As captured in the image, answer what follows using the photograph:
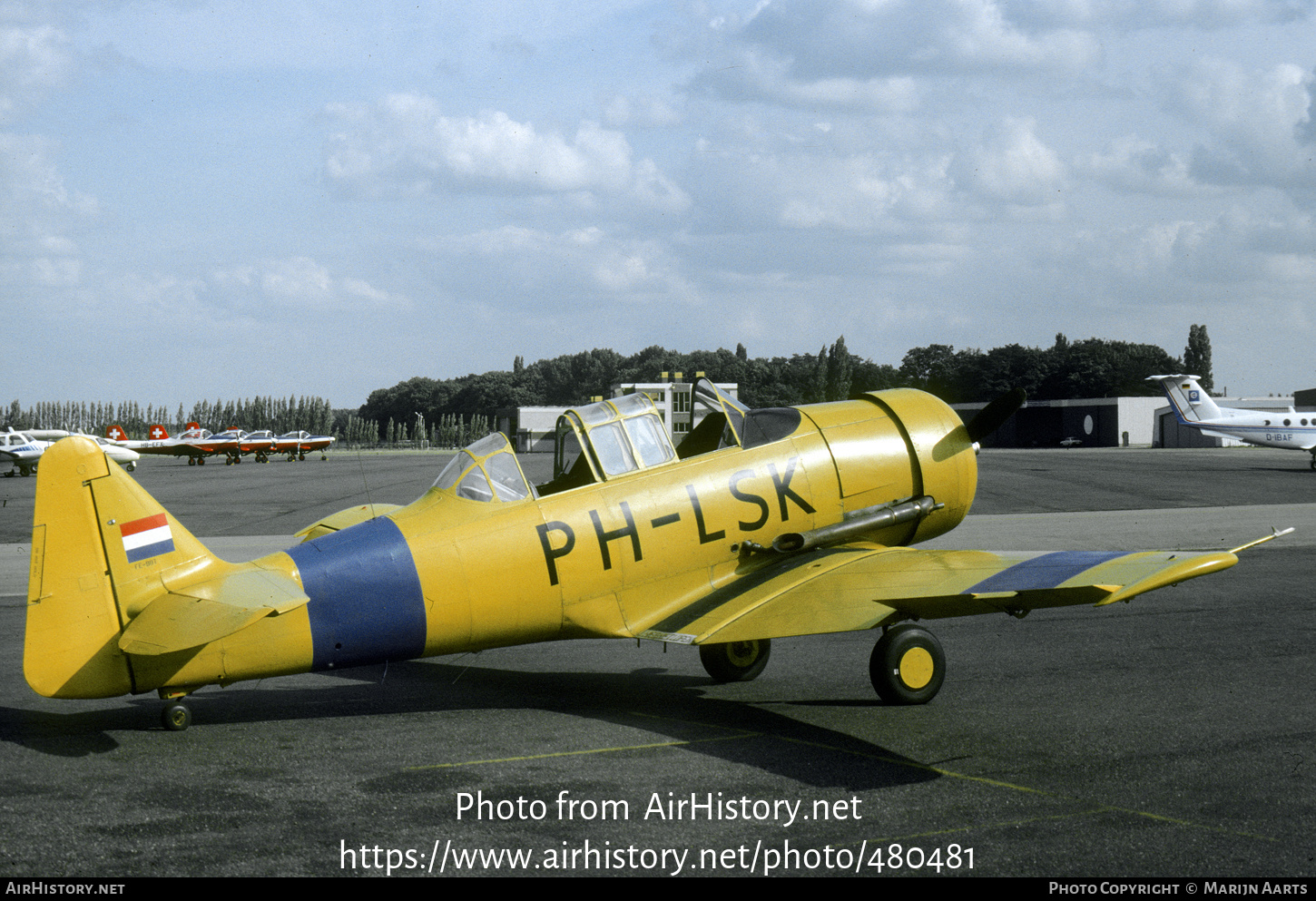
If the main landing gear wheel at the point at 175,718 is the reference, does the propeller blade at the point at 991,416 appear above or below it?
above

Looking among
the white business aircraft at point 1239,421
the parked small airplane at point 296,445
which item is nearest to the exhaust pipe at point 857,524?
the white business aircraft at point 1239,421

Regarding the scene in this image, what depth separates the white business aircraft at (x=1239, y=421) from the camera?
5384 cm

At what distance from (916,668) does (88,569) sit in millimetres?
5679

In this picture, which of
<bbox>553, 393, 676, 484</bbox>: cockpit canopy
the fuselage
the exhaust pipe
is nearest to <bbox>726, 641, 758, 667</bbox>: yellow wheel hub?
the fuselage

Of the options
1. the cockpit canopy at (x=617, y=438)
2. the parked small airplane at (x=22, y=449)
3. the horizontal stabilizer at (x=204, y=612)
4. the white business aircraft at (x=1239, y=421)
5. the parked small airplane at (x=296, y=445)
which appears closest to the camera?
the horizontal stabilizer at (x=204, y=612)

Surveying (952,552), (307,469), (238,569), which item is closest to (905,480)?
(952,552)

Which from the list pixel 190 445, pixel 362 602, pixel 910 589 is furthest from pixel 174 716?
pixel 190 445

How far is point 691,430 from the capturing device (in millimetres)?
9297

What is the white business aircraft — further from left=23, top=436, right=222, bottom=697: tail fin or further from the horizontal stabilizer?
left=23, top=436, right=222, bottom=697: tail fin

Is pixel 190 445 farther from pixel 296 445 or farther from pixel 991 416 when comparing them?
pixel 991 416

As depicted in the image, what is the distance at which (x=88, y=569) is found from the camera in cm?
652

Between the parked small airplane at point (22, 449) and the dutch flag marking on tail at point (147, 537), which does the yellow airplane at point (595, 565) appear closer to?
the dutch flag marking on tail at point (147, 537)

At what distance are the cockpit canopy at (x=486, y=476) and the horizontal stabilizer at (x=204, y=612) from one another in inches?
55.4

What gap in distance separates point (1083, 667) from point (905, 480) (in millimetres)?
2192
